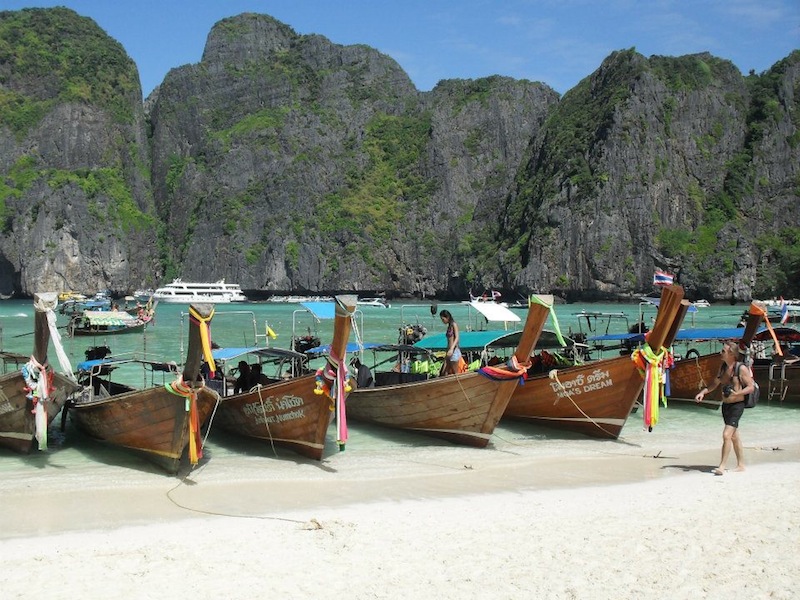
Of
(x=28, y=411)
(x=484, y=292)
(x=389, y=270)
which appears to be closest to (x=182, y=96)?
(x=389, y=270)

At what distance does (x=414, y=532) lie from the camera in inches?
323

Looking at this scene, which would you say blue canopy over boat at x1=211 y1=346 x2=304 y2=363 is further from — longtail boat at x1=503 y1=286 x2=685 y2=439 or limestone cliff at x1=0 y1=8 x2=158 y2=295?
limestone cliff at x1=0 y1=8 x2=158 y2=295

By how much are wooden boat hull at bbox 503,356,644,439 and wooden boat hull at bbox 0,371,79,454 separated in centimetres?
812

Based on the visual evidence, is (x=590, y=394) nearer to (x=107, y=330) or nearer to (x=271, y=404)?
(x=271, y=404)

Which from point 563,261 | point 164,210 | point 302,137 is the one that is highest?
point 302,137

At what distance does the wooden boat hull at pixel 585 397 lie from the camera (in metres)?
13.3

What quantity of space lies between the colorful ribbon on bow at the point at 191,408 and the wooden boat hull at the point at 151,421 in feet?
0.32

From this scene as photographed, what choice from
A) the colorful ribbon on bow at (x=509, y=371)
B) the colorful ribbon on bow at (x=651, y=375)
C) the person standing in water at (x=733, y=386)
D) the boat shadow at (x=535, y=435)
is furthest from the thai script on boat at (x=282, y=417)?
the person standing in water at (x=733, y=386)

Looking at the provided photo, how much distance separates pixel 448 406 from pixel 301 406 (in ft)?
8.54

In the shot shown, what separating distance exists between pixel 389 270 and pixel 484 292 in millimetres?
23485

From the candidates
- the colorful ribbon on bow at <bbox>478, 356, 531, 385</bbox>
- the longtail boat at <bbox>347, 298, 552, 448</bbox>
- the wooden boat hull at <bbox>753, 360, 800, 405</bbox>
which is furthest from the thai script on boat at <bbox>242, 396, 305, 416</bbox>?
the wooden boat hull at <bbox>753, 360, 800, 405</bbox>

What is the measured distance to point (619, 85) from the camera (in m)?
123

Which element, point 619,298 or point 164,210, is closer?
point 619,298

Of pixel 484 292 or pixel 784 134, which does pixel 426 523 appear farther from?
pixel 784 134
